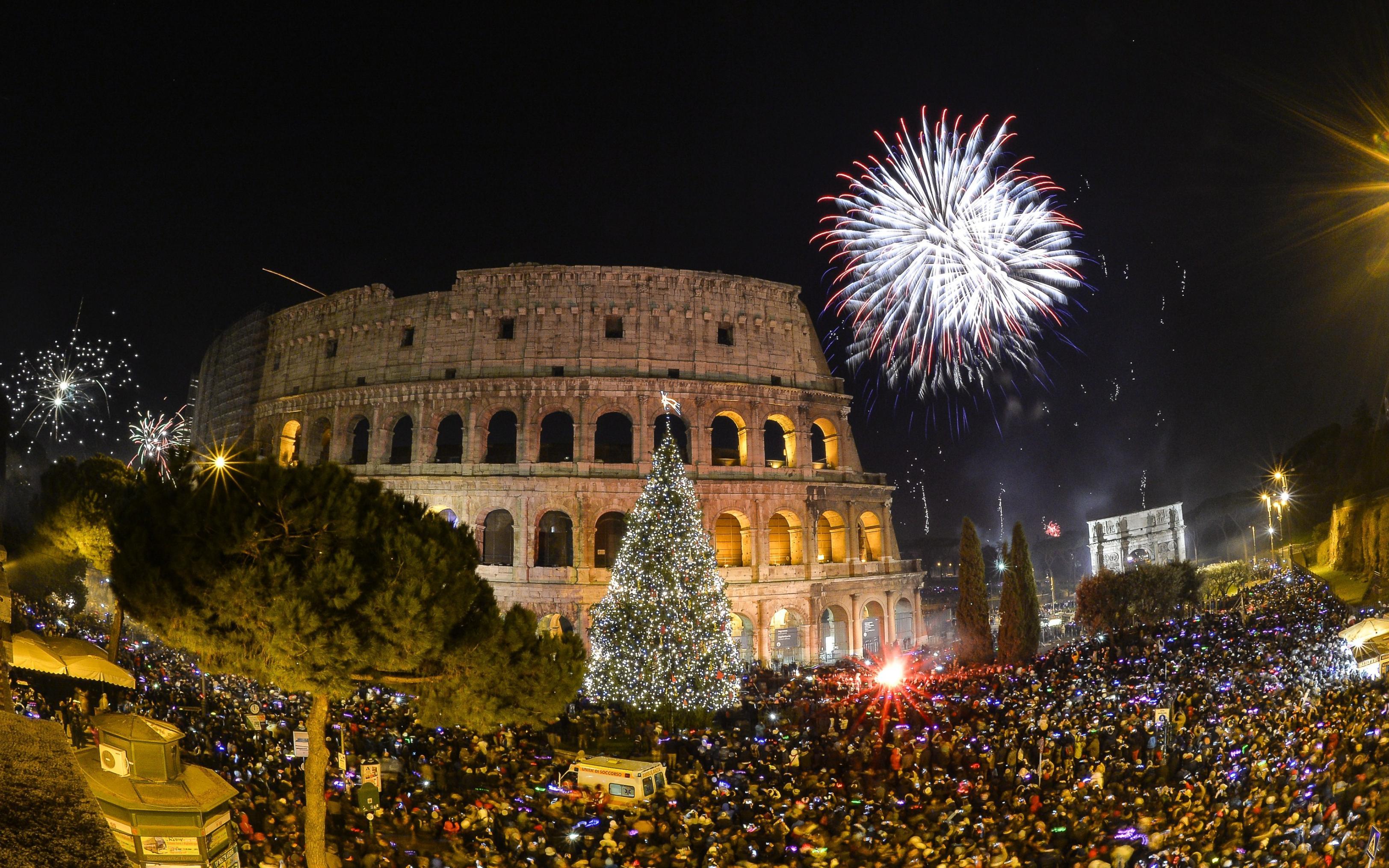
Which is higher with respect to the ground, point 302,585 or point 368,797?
point 302,585

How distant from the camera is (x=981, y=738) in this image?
16.4 m

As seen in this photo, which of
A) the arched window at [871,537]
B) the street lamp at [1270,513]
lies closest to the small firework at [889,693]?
the arched window at [871,537]

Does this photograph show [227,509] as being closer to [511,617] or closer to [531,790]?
[511,617]

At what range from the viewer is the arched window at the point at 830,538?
3591 centimetres

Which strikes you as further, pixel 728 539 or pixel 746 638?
pixel 728 539

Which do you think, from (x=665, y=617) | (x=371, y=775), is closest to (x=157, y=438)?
(x=665, y=617)

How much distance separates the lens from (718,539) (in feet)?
118

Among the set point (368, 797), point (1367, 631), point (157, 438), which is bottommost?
point (368, 797)

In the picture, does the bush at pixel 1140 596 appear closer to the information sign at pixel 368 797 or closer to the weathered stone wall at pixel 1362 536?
the weathered stone wall at pixel 1362 536

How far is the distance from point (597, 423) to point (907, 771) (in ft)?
72.3

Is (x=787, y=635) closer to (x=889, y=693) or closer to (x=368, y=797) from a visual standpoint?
(x=889, y=693)

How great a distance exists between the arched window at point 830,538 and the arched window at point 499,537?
12.6 metres

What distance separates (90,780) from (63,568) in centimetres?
2617

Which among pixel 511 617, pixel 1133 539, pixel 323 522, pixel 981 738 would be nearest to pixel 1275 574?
pixel 981 738
